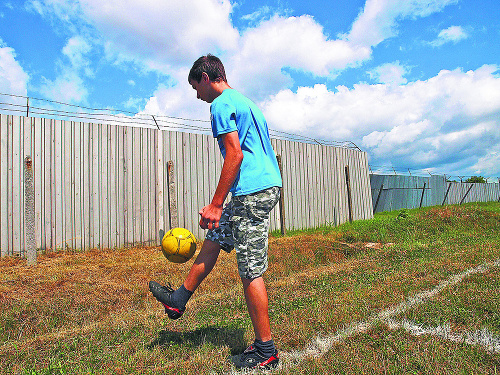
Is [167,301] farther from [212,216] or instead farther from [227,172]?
[227,172]

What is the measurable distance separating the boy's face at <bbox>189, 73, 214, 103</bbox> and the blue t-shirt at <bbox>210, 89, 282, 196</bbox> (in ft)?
0.60

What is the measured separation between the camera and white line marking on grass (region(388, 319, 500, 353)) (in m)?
2.24

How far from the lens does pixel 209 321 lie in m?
3.02

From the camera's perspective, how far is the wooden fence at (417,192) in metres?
15.8

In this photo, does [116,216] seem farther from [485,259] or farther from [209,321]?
[485,259]

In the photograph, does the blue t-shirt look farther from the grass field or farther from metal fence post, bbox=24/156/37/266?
metal fence post, bbox=24/156/37/266

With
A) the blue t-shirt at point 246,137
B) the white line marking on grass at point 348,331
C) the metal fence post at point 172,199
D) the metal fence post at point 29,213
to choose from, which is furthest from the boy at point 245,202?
the metal fence post at point 172,199

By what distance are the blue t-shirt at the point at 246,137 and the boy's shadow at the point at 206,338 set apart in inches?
44.1

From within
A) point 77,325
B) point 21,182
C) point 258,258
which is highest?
point 21,182

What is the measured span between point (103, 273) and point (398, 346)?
Result: 158 inches

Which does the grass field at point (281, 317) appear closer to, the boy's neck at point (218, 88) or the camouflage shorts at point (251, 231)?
the camouflage shorts at point (251, 231)

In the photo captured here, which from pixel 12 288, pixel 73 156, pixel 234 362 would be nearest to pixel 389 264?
pixel 234 362

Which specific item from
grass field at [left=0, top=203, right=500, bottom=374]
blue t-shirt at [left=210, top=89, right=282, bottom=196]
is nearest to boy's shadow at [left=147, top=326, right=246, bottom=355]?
grass field at [left=0, top=203, right=500, bottom=374]

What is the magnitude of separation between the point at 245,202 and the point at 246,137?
421mm
